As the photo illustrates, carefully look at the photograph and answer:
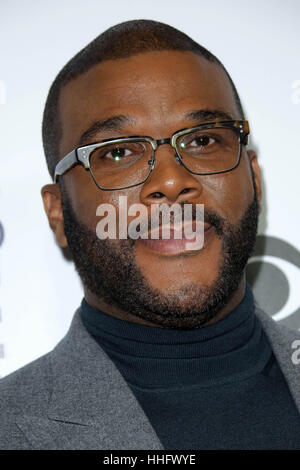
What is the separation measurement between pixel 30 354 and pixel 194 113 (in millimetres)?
1049

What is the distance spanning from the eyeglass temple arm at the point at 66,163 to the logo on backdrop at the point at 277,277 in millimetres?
826

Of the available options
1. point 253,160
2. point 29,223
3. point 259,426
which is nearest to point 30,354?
point 29,223

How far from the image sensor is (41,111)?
2.19 meters

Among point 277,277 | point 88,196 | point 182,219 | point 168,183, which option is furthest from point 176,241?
point 277,277

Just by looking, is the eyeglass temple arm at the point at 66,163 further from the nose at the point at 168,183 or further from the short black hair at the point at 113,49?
the nose at the point at 168,183

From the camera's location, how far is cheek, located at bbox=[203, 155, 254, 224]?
5.64ft

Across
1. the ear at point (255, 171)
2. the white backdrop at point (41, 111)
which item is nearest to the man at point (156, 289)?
the ear at point (255, 171)

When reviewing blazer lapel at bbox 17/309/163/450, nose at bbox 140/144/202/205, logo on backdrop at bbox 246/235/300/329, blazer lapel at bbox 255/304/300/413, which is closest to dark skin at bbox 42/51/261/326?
nose at bbox 140/144/202/205

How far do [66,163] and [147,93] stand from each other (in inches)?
12.9

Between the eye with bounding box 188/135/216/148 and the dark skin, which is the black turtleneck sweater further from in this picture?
the eye with bounding box 188/135/216/148

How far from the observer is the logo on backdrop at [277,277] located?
228 centimetres

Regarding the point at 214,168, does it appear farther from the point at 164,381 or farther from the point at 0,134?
the point at 0,134
